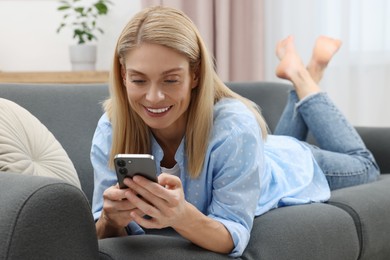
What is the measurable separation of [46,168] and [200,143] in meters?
0.35

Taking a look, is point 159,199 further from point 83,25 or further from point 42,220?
point 83,25

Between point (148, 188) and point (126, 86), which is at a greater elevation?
point (126, 86)

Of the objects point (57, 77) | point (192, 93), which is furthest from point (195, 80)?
point (57, 77)

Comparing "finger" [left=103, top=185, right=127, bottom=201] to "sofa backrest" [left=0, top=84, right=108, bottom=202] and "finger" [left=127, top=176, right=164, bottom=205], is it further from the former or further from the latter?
"sofa backrest" [left=0, top=84, right=108, bottom=202]

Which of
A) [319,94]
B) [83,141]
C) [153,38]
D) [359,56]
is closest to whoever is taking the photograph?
[153,38]

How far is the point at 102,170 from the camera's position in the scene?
1294mm

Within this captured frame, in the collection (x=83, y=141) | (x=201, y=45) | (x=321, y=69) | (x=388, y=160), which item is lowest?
(x=388, y=160)

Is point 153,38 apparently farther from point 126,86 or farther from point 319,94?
point 319,94

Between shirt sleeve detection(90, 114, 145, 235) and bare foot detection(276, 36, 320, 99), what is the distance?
2.97 ft

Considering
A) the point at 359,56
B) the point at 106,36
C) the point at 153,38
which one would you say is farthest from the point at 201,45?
the point at 106,36

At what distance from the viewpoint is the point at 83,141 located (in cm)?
166

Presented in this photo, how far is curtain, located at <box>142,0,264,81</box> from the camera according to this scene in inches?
110

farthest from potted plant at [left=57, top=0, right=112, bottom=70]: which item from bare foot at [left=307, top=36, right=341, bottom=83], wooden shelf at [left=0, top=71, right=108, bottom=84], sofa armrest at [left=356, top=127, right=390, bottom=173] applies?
sofa armrest at [left=356, top=127, right=390, bottom=173]

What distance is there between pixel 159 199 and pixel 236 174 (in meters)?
0.24
